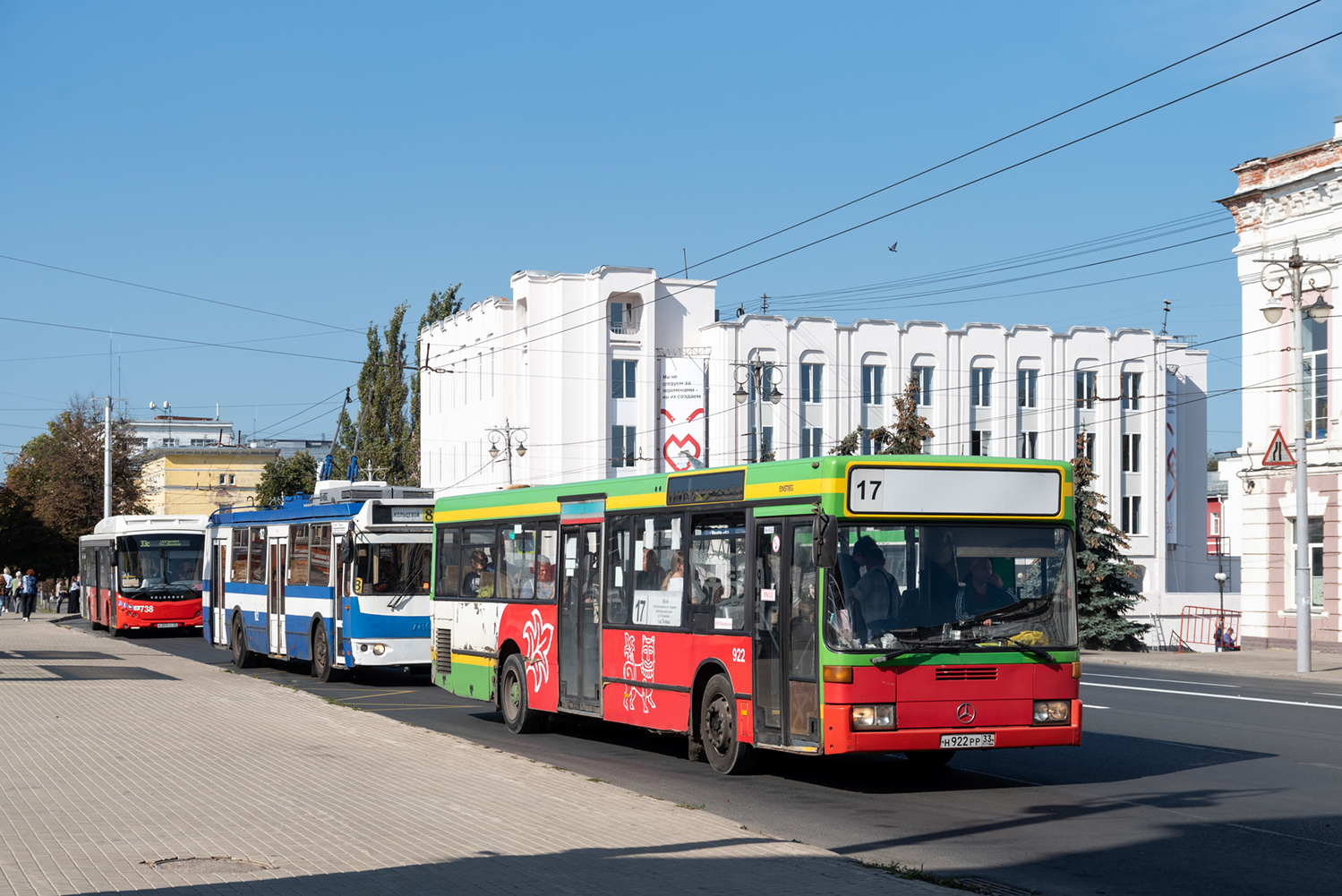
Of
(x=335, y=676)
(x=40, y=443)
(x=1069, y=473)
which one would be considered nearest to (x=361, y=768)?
(x=1069, y=473)

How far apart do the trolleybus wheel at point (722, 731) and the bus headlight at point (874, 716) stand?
1.64m

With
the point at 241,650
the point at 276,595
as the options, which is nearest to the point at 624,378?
the point at 241,650

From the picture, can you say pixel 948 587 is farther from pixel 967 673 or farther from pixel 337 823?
pixel 337 823

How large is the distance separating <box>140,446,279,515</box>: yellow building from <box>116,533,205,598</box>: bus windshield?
87.0 m

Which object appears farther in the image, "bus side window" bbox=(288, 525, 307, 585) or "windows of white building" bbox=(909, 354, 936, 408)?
"windows of white building" bbox=(909, 354, 936, 408)

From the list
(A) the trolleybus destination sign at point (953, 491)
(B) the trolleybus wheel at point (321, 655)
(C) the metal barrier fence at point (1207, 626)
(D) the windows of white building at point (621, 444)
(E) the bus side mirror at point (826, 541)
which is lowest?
(C) the metal barrier fence at point (1207, 626)

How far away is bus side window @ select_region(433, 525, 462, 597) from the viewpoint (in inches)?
770

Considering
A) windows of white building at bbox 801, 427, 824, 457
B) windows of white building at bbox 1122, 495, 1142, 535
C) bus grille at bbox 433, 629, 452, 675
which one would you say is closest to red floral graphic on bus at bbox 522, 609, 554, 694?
bus grille at bbox 433, 629, 452, 675

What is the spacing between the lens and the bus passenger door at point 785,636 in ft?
39.9

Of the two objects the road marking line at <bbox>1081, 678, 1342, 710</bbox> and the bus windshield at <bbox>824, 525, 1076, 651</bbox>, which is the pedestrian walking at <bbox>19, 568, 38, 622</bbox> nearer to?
the road marking line at <bbox>1081, 678, 1342, 710</bbox>

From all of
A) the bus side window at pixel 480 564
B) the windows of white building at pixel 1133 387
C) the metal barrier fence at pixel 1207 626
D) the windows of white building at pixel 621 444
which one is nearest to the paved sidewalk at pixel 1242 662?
the metal barrier fence at pixel 1207 626

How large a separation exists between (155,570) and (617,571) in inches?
1123

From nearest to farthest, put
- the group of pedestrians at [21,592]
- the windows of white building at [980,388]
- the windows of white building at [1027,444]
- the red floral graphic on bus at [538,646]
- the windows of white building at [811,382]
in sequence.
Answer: the red floral graphic on bus at [538,646], the group of pedestrians at [21,592], the windows of white building at [811,382], the windows of white building at [1027,444], the windows of white building at [980,388]

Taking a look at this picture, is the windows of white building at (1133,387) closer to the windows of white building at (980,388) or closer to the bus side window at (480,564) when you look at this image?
the windows of white building at (980,388)
